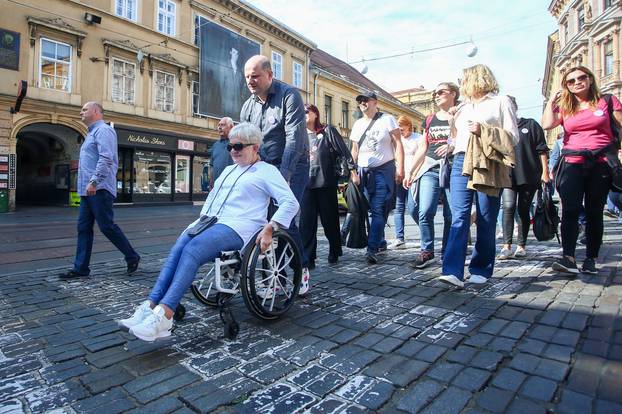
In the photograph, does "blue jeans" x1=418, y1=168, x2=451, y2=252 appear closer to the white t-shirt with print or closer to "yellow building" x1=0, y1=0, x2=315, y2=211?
the white t-shirt with print

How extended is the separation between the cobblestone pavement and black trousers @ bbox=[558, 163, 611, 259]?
532 mm

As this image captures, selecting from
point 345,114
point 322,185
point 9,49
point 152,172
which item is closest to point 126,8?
point 9,49

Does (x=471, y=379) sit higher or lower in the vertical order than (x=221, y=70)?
lower

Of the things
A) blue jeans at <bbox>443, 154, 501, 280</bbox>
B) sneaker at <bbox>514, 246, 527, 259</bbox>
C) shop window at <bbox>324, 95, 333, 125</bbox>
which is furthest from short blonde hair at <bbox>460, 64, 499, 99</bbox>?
shop window at <bbox>324, 95, 333, 125</bbox>

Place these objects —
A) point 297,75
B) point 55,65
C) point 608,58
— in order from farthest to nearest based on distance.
→ point 608,58, point 297,75, point 55,65

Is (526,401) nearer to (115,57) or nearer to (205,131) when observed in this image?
(115,57)

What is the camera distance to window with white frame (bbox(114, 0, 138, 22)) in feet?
62.6

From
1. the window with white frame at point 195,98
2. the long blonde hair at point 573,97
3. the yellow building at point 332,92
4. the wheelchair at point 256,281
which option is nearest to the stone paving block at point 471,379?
the wheelchair at point 256,281

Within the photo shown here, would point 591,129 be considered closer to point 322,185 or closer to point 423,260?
point 423,260

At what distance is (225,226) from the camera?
2516 mm

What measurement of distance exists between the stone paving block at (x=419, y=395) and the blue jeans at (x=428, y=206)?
9.26 feet

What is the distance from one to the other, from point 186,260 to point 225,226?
0.38m

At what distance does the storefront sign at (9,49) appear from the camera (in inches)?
598

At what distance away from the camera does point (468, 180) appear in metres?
3.47
